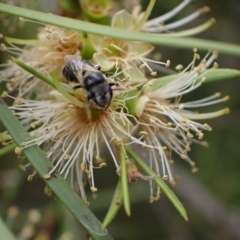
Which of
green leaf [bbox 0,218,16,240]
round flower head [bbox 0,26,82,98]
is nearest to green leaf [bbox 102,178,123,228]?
green leaf [bbox 0,218,16,240]

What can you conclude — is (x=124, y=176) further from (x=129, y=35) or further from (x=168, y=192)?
(x=129, y=35)

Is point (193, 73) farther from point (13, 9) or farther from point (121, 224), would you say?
point (121, 224)

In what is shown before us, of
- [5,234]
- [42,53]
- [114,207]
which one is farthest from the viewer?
[42,53]

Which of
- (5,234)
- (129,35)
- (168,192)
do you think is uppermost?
(129,35)

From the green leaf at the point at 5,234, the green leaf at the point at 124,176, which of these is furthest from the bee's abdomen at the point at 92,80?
the green leaf at the point at 5,234

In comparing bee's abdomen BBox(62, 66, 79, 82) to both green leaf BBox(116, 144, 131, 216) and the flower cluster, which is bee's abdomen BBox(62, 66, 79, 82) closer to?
the flower cluster

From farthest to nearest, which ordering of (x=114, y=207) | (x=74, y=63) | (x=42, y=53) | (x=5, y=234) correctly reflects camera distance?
(x=42, y=53), (x=74, y=63), (x=114, y=207), (x=5, y=234)

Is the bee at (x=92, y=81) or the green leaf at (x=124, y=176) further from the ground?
the bee at (x=92, y=81)

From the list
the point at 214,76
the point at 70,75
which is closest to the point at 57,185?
the point at 70,75

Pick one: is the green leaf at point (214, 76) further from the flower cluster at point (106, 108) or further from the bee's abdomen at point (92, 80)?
the bee's abdomen at point (92, 80)
